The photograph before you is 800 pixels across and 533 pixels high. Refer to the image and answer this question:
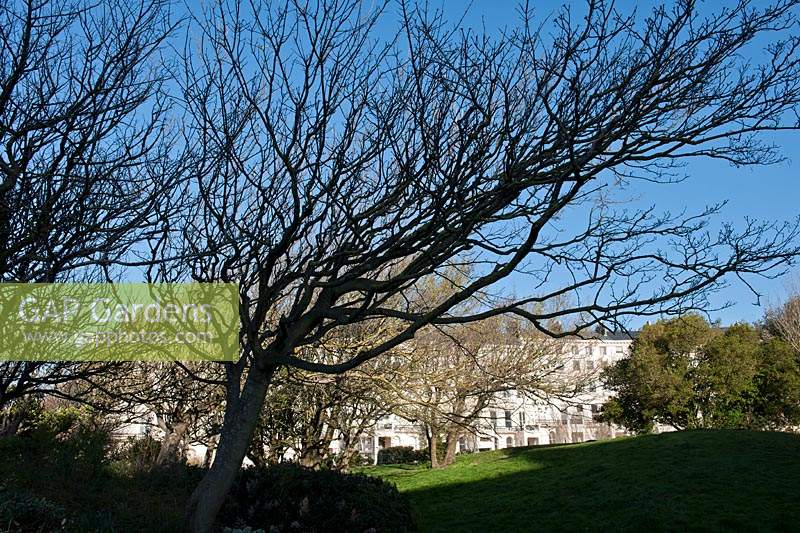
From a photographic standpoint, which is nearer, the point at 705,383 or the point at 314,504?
the point at 314,504

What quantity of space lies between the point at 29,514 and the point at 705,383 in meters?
19.3

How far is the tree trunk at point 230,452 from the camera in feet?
15.3

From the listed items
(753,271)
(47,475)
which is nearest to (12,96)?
(47,475)

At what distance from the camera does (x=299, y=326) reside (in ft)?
16.0

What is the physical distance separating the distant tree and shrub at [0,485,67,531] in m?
16.2

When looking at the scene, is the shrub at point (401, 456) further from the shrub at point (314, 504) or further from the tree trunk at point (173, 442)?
the shrub at point (314, 504)

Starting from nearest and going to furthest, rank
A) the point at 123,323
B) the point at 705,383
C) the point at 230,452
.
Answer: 1. the point at 230,452
2. the point at 123,323
3. the point at 705,383

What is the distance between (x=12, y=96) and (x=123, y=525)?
406 centimetres

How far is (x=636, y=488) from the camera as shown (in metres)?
9.76

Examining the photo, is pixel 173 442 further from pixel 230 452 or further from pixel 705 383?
pixel 705 383

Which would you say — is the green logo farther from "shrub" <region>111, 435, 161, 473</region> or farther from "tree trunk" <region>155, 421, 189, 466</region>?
"tree trunk" <region>155, 421, 189, 466</region>

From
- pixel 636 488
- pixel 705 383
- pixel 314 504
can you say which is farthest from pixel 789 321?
pixel 314 504

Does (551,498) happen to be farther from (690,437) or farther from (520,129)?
(520,129)

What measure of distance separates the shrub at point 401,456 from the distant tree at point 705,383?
7.51 m
